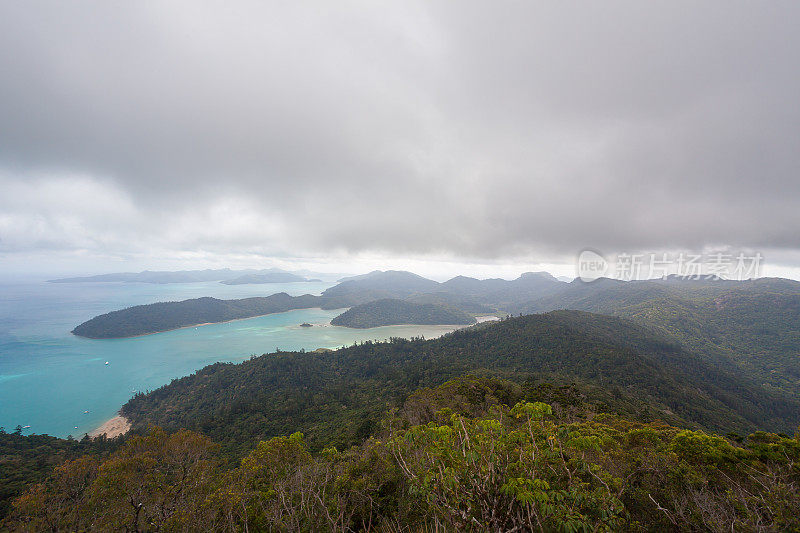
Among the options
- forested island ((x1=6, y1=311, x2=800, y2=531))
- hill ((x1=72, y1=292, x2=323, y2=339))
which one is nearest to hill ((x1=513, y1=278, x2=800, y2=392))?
forested island ((x1=6, y1=311, x2=800, y2=531))

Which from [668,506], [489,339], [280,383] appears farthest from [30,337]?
[668,506]

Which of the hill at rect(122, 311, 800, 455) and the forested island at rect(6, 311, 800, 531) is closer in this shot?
the forested island at rect(6, 311, 800, 531)

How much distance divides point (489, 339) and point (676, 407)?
51956mm

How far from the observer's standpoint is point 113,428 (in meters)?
62.2

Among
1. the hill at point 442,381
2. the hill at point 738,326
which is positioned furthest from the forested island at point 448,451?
the hill at point 738,326

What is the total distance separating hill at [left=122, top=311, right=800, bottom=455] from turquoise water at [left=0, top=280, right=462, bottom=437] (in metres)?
18.7

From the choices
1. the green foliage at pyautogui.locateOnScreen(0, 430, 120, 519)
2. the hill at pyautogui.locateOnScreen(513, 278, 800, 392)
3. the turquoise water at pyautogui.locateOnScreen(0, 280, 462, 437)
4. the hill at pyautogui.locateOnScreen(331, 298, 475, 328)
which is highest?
the hill at pyautogui.locateOnScreen(513, 278, 800, 392)

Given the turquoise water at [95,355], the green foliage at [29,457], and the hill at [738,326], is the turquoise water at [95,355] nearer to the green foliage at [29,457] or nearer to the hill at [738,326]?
the green foliage at [29,457]

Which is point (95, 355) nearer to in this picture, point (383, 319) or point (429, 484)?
point (383, 319)

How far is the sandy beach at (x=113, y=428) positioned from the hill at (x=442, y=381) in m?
1.54

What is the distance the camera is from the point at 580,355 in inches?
3066

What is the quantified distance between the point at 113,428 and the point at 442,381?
3011 inches

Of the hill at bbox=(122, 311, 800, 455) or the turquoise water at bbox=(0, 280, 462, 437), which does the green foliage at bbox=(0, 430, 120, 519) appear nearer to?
the hill at bbox=(122, 311, 800, 455)

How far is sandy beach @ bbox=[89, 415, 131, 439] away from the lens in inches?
2362
